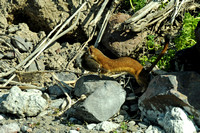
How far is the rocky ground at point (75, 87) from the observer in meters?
3.45

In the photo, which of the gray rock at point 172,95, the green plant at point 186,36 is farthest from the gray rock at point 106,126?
the green plant at point 186,36

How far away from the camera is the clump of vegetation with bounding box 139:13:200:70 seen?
15.4ft

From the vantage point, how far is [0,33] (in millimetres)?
5000

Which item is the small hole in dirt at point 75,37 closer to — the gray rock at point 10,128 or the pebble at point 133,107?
the pebble at point 133,107

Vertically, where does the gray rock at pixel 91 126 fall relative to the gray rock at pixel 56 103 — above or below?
below

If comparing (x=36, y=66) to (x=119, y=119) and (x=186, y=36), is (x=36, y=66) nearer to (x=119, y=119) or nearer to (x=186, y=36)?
(x=119, y=119)

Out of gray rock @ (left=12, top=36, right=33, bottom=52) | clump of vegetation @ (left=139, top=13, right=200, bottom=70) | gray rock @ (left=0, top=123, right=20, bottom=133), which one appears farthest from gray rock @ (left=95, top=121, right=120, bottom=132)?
gray rock @ (left=12, top=36, right=33, bottom=52)

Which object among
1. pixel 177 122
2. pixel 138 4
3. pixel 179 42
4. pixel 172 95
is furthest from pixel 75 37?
pixel 177 122

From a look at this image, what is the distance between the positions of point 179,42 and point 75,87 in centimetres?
202

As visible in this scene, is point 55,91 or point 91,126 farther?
point 55,91

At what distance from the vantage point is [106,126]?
3447mm

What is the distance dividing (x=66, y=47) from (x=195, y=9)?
2.64m

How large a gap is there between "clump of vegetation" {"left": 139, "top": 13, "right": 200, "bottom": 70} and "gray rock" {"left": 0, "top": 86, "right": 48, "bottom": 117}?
2.03 meters

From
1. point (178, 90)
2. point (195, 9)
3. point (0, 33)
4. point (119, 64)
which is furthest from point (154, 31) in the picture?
point (0, 33)
